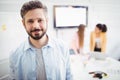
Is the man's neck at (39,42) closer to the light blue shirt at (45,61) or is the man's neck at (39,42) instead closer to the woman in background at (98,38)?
the light blue shirt at (45,61)

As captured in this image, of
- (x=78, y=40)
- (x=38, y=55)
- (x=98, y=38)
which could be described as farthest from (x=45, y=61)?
(x=98, y=38)

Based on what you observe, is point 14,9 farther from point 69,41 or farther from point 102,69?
point 102,69

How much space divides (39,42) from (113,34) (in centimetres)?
87

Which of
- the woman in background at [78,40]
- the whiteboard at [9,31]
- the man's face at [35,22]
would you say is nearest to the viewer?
the man's face at [35,22]

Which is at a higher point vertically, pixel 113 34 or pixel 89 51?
pixel 113 34

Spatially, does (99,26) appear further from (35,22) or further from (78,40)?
(35,22)

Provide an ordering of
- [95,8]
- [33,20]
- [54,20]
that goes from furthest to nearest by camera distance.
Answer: [95,8], [54,20], [33,20]

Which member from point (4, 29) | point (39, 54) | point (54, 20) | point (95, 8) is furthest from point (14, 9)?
point (95, 8)

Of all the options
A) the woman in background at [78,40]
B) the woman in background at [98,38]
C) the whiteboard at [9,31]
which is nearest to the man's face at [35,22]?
the whiteboard at [9,31]

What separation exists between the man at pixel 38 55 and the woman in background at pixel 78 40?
1.29ft

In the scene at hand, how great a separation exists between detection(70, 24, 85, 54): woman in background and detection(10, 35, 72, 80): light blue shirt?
38 centimetres

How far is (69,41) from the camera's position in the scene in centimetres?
150

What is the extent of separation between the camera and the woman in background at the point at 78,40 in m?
1.53

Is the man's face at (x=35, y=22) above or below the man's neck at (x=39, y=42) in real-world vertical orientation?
above
